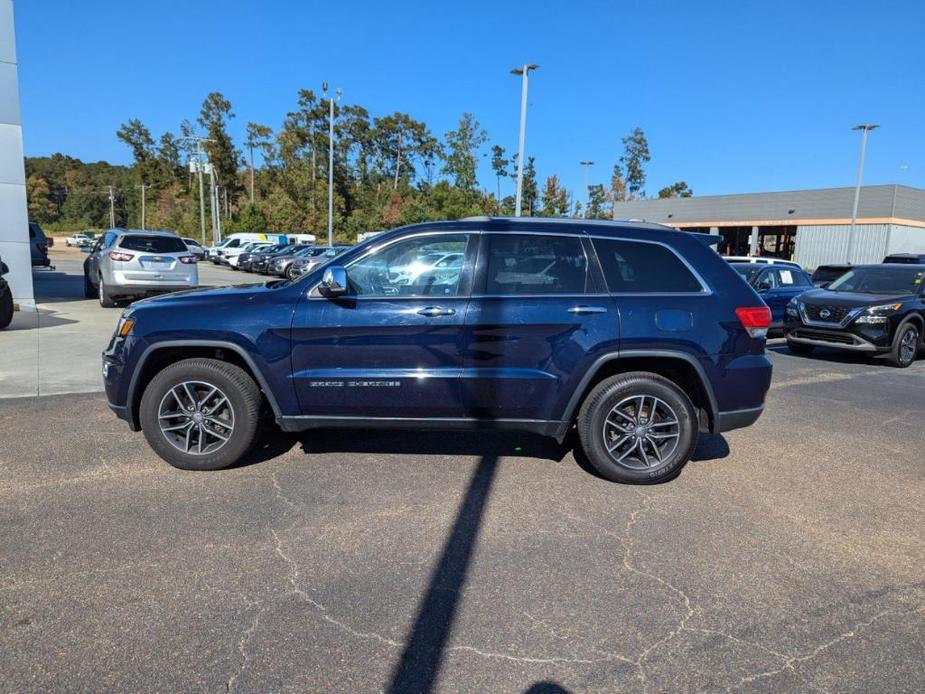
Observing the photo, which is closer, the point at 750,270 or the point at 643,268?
the point at 643,268

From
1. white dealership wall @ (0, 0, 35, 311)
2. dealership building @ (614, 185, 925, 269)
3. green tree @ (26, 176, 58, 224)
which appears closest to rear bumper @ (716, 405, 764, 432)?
white dealership wall @ (0, 0, 35, 311)

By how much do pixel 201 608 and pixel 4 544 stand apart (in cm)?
138

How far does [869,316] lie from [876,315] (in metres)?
0.11

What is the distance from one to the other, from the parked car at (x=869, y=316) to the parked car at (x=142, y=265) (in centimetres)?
1167

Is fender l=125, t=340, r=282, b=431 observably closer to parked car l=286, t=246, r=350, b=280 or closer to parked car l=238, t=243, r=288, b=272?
parked car l=286, t=246, r=350, b=280

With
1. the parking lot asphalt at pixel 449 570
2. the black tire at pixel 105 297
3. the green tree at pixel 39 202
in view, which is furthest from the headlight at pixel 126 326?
the green tree at pixel 39 202

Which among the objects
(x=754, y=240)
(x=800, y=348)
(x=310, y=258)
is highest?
(x=754, y=240)

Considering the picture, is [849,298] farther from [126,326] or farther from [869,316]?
[126,326]

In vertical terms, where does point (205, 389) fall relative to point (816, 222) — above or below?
below

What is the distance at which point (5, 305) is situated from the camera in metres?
10.4

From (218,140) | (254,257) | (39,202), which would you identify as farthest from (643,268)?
(39,202)

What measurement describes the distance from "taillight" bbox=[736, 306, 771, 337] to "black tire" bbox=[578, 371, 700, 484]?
2.16 feet

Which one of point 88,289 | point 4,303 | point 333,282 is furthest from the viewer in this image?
point 88,289

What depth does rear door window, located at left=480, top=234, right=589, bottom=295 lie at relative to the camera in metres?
4.47
